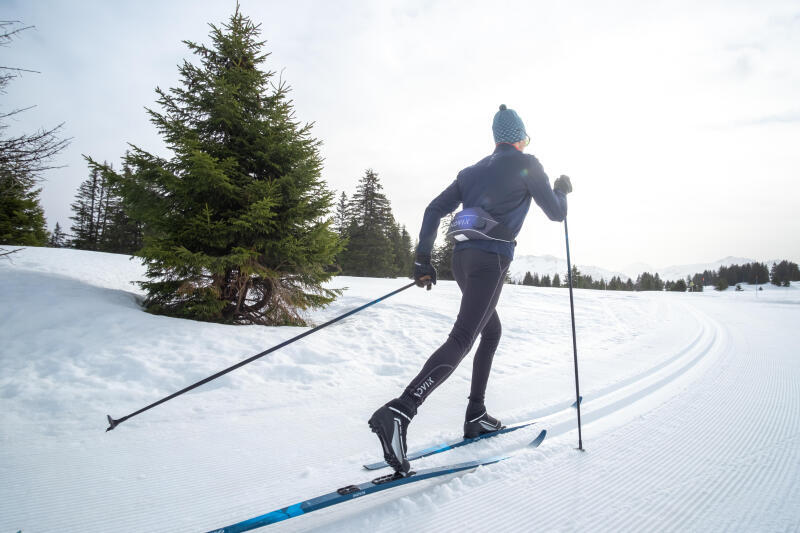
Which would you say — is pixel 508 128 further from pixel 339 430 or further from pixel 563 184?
pixel 339 430

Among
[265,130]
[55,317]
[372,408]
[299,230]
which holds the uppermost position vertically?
[265,130]

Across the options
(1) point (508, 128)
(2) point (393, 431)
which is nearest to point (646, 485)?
(2) point (393, 431)

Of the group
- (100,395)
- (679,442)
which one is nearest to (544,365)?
(679,442)

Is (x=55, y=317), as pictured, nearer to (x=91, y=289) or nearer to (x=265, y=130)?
(x=91, y=289)

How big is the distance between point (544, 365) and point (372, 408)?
302 cm

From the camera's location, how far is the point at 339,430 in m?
2.80

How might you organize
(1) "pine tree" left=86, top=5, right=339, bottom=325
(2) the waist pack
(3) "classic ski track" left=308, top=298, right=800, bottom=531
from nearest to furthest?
(3) "classic ski track" left=308, top=298, right=800, bottom=531, (2) the waist pack, (1) "pine tree" left=86, top=5, right=339, bottom=325

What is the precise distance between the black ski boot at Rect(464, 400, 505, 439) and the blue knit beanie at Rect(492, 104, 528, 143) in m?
1.95

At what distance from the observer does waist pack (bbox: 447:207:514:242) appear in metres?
2.28

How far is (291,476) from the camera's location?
6.72 feet

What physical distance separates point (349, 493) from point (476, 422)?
4.05 feet

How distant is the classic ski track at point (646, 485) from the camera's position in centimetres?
158

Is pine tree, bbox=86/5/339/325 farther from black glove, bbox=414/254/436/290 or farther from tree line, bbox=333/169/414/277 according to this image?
tree line, bbox=333/169/414/277

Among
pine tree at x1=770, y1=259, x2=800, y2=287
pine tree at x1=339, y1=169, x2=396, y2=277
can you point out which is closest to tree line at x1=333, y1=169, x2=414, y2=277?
pine tree at x1=339, y1=169, x2=396, y2=277
